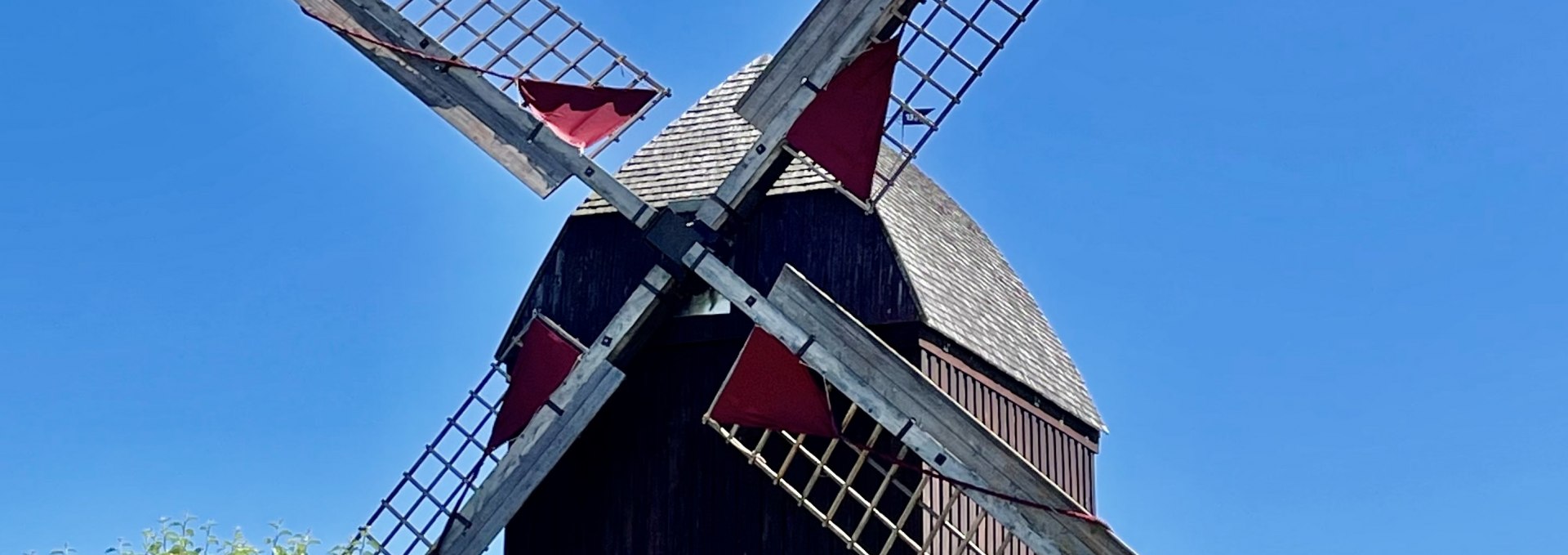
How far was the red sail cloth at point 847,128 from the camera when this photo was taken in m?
11.5

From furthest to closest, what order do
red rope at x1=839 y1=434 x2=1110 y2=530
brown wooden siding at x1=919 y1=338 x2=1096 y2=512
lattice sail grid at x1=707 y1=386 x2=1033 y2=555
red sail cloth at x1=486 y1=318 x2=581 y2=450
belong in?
red sail cloth at x1=486 y1=318 x2=581 y2=450
brown wooden siding at x1=919 y1=338 x2=1096 y2=512
lattice sail grid at x1=707 y1=386 x2=1033 y2=555
red rope at x1=839 y1=434 x2=1110 y2=530

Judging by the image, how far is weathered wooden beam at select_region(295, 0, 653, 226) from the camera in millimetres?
12164

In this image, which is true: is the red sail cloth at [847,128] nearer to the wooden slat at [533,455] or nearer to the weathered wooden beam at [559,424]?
the weathered wooden beam at [559,424]

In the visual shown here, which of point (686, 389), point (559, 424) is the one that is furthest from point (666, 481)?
point (559, 424)

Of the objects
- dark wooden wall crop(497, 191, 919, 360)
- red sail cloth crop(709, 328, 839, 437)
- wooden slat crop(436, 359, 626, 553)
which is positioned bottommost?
wooden slat crop(436, 359, 626, 553)

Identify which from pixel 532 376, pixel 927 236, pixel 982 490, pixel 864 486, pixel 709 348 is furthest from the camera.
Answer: pixel 927 236

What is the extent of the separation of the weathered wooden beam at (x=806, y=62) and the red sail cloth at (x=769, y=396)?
1.13 m

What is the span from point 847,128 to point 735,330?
142 cm

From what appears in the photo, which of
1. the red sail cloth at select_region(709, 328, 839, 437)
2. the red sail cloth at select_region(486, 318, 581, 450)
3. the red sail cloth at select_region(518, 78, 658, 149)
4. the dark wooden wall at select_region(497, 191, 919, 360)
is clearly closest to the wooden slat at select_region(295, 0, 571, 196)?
the red sail cloth at select_region(518, 78, 658, 149)

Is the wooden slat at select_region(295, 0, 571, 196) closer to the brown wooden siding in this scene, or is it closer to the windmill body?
the windmill body

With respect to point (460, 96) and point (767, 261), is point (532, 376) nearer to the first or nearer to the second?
point (767, 261)

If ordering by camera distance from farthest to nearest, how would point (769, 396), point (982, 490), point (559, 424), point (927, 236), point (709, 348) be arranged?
point (927, 236), point (709, 348), point (559, 424), point (769, 396), point (982, 490)

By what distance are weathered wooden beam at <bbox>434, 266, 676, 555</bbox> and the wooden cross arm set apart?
24.5 inches

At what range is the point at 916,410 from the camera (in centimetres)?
1095
